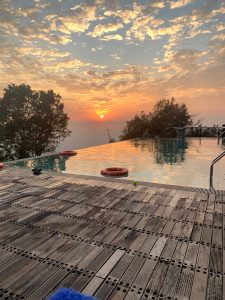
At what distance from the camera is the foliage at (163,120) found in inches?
984

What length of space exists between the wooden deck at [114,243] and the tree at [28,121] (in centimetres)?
1673

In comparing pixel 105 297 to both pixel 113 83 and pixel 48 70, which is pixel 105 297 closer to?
pixel 48 70

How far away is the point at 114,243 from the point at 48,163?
29.7 ft

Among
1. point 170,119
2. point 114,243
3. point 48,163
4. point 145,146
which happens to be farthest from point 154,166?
point 170,119

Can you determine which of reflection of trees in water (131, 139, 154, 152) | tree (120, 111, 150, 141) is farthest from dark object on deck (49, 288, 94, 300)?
tree (120, 111, 150, 141)

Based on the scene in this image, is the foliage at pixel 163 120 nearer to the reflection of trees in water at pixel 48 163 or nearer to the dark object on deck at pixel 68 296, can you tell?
the reflection of trees in water at pixel 48 163

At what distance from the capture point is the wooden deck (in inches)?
105

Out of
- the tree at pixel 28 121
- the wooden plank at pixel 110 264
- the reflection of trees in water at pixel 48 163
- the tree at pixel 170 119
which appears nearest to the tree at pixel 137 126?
the tree at pixel 170 119

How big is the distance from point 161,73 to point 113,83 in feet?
15.2

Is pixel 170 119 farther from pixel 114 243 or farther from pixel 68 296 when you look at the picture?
pixel 68 296

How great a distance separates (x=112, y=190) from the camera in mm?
6273

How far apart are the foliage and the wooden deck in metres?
19.4

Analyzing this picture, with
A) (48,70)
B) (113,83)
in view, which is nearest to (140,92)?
(113,83)

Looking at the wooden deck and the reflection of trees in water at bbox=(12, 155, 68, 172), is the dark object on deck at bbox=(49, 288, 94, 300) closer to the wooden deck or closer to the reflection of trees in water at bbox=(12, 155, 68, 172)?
the wooden deck
